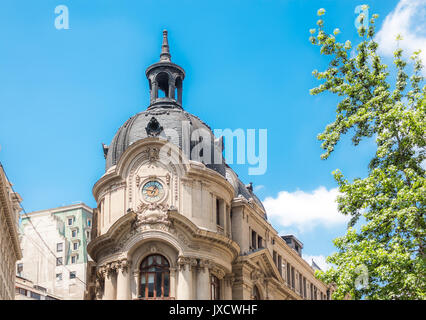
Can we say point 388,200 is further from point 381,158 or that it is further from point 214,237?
point 214,237

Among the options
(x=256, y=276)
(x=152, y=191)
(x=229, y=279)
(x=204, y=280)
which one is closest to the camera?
(x=204, y=280)

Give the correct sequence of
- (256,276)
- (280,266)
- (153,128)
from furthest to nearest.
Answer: (280,266) < (256,276) < (153,128)

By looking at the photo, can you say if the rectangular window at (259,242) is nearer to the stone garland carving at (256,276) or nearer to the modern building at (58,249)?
the stone garland carving at (256,276)

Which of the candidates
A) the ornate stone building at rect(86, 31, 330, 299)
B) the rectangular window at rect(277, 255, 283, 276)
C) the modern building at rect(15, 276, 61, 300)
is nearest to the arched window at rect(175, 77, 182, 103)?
the ornate stone building at rect(86, 31, 330, 299)

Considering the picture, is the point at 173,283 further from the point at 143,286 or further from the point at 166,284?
the point at 143,286

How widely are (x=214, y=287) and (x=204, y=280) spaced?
2.27 meters

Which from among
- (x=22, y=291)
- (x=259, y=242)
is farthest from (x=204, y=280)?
(x=22, y=291)

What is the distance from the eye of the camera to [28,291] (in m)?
88.8

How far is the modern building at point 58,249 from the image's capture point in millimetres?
98000

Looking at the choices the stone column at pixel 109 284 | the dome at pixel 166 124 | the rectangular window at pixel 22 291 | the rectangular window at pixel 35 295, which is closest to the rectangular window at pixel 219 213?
the dome at pixel 166 124

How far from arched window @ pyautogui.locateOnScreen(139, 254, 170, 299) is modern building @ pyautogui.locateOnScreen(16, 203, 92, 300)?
51239mm

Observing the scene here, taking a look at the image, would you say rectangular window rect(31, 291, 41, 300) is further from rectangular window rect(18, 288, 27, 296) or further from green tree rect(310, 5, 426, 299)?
green tree rect(310, 5, 426, 299)

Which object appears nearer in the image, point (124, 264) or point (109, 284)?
point (124, 264)
